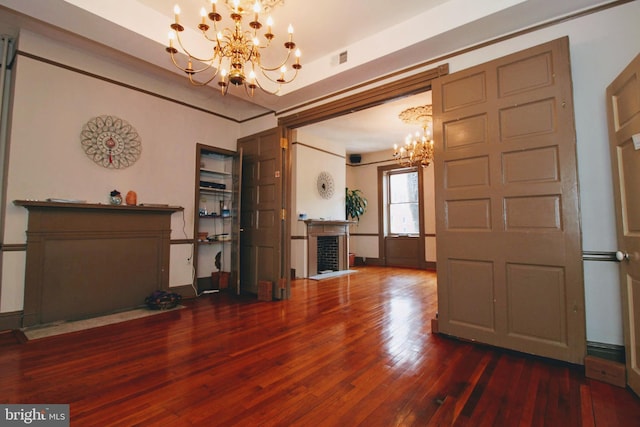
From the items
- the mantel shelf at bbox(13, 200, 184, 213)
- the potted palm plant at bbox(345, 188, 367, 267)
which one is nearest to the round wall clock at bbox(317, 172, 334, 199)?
the potted palm plant at bbox(345, 188, 367, 267)

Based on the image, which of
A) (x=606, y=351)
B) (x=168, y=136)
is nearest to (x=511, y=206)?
(x=606, y=351)

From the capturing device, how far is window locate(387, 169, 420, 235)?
786 cm

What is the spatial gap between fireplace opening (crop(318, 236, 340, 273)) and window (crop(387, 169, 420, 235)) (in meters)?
1.99

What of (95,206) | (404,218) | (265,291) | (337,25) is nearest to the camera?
(337,25)

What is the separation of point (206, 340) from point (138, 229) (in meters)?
2.02

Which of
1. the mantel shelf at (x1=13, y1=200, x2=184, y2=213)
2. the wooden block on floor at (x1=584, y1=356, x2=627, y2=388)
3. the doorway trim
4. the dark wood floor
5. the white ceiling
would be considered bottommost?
the dark wood floor

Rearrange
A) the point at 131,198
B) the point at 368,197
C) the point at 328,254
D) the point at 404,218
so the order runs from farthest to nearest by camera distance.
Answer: the point at 368,197 → the point at 404,218 → the point at 328,254 → the point at 131,198

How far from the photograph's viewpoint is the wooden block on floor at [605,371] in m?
1.94

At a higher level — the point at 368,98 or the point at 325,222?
the point at 368,98

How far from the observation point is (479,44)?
9.15ft

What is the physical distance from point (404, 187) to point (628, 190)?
20.3ft

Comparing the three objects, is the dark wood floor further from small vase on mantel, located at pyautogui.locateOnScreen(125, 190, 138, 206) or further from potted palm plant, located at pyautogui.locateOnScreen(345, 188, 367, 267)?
potted palm plant, located at pyautogui.locateOnScreen(345, 188, 367, 267)

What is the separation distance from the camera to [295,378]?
2033 mm

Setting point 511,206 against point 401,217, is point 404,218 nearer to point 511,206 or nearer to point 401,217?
point 401,217
